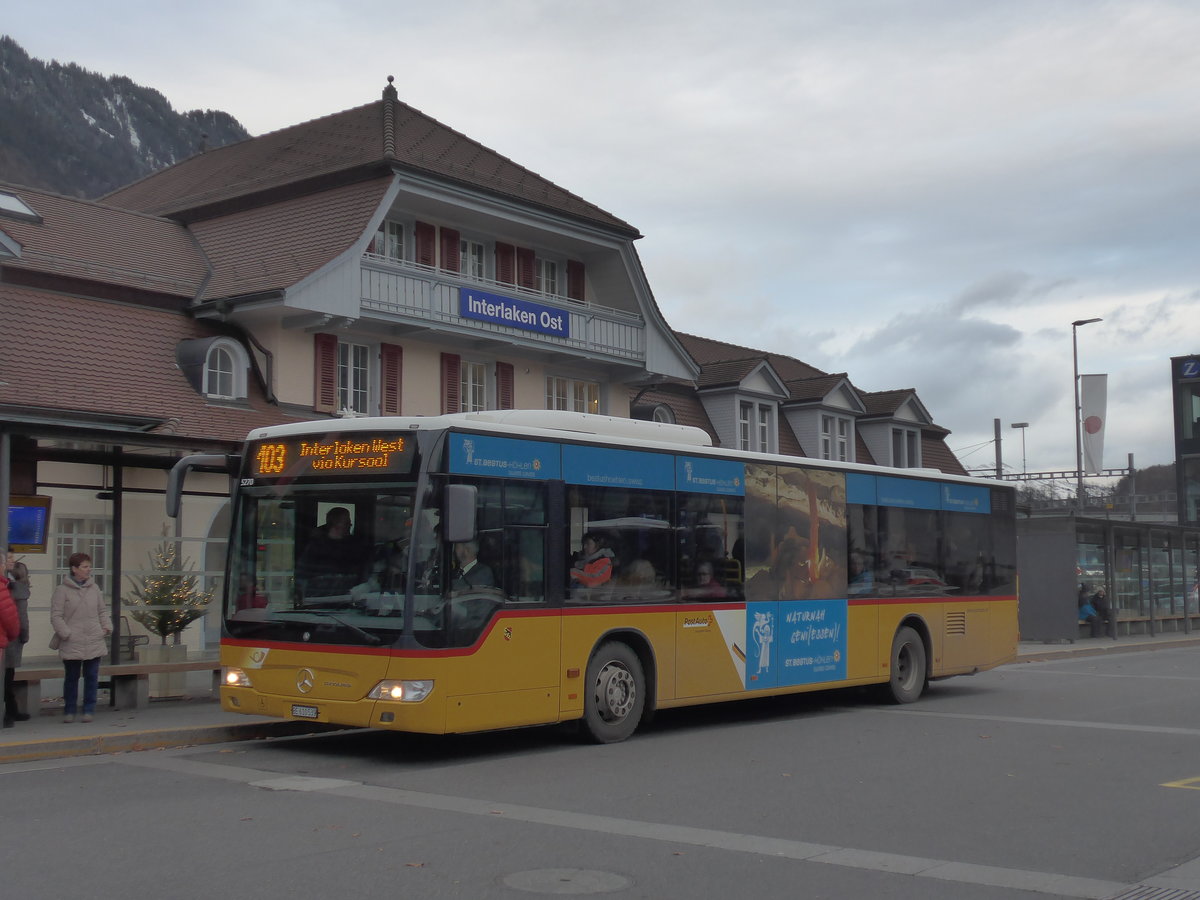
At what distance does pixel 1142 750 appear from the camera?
42.5ft

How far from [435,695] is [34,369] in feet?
39.8

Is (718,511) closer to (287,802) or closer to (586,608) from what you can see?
(586,608)

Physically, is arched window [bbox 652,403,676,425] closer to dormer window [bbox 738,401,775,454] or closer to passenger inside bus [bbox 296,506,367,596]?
dormer window [bbox 738,401,775,454]

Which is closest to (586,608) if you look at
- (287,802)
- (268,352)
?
(287,802)

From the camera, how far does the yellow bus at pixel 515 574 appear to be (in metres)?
11.5

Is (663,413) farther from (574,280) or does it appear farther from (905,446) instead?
(905,446)

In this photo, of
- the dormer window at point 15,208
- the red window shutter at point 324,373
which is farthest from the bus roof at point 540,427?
the dormer window at point 15,208

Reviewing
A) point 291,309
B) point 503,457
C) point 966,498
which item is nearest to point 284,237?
point 291,309

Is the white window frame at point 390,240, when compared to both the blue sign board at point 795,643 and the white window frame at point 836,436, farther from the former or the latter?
the white window frame at point 836,436

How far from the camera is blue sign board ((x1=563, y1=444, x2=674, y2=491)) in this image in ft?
42.5

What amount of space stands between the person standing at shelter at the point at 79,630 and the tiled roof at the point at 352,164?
540 inches

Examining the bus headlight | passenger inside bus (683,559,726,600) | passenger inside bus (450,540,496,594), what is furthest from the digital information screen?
passenger inside bus (683,559,726,600)

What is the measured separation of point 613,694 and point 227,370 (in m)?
13.9

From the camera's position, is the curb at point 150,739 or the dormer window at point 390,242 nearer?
the curb at point 150,739
